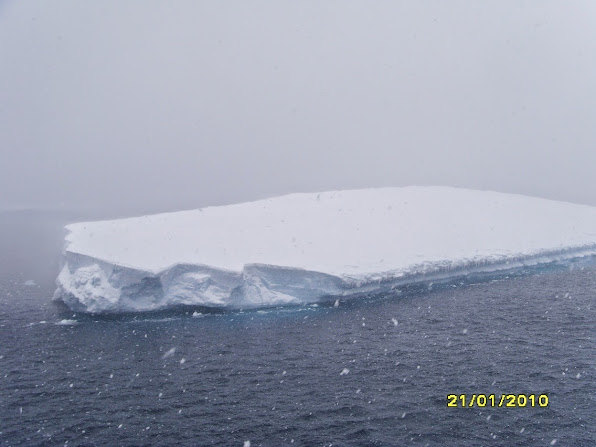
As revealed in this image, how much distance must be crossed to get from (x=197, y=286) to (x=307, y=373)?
22.1 feet

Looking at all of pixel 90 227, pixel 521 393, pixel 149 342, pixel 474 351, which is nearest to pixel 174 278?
pixel 149 342

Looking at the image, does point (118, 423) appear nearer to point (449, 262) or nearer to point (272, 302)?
point (272, 302)

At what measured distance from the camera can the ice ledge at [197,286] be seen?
18203 millimetres

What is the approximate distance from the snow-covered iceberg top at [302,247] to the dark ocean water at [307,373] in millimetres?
944

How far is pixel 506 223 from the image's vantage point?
27766 mm

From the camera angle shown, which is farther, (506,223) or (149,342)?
(506,223)

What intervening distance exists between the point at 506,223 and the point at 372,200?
7762mm
